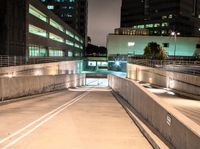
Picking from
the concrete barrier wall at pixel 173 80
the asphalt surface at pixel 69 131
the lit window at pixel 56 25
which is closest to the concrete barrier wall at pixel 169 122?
the asphalt surface at pixel 69 131

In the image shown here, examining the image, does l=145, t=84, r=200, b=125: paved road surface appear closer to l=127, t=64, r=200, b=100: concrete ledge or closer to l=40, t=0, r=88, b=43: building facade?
l=127, t=64, r=200, b=100: concrete ledge

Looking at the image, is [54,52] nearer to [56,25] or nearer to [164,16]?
[56,25]

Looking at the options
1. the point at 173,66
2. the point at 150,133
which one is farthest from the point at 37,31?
the point at 150,133

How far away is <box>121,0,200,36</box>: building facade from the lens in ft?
516

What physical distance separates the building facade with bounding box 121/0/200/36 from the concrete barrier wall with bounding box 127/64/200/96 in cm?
10716

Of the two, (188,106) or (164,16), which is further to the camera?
(164,16)

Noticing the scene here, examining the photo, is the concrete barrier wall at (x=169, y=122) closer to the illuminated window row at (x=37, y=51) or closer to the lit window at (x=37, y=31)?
the illuminated window row at (x=37, y=51)

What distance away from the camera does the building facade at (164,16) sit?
157 metres

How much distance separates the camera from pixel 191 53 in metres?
115

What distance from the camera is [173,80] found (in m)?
33.4

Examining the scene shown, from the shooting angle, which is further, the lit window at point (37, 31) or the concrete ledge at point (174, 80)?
the lit window at point (37, 31)

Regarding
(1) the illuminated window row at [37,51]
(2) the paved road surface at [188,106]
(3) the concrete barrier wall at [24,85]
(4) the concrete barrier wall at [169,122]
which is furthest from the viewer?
(1) the illuminated window row at [37,51]

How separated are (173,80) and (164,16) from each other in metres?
132

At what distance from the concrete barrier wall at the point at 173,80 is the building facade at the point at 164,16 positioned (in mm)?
107164
